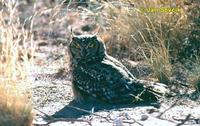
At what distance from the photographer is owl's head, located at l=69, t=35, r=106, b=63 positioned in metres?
7.50

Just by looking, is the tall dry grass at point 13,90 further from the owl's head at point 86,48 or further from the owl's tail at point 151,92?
the owl's tail at point 151,92

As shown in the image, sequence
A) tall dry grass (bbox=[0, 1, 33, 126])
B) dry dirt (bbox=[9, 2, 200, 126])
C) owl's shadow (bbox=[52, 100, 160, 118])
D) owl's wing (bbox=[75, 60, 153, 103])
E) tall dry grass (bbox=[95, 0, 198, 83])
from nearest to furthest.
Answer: tall dry grass (bbox=[0, 1, 33, 126]) < dry dirt (bbox=[9, 2, 200, 126]) < owl's shadow (bbox=[52, 100, 160, 118]) < owl's wing (bbox=[75, 60, 153, 103]) < tall dry grass (bbox=[95, 0, 198, 83])

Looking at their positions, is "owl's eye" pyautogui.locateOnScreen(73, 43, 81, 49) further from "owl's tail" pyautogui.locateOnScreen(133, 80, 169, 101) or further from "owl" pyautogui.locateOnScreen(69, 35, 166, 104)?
"owl's tail" pyautogui.locateOnScreen(133, 80, 169, 101)

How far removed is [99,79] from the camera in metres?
7.47

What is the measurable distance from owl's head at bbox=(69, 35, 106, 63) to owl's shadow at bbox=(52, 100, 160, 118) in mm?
501

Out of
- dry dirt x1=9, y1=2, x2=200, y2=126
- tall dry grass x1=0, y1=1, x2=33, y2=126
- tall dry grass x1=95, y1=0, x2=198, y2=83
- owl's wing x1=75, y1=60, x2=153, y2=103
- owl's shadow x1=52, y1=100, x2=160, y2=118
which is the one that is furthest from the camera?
tall dry grass x1=95, y1=0, x2=198, y2=83

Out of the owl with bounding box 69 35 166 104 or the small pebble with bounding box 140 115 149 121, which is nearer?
the small pebble with bounding box 140 115 149 121

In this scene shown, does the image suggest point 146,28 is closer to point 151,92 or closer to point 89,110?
point 151,92

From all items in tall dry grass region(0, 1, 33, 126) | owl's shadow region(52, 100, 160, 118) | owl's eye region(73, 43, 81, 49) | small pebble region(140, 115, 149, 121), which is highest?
owl's eye region(73, 43, 81, 49)

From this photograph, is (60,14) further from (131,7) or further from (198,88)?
(198,88)

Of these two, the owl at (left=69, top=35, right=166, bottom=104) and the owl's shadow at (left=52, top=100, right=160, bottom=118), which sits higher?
the owl at (left=69, top=35, right=166, bottom=104)

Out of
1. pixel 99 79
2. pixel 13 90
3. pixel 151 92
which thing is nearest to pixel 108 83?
pixel 99 79

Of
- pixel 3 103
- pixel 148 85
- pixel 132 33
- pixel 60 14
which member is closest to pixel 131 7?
pixel 132 33

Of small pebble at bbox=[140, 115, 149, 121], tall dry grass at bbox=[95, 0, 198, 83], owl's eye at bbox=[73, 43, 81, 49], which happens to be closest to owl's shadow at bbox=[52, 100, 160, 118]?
small pebble at bbox=[140, 115, 149, 121]
